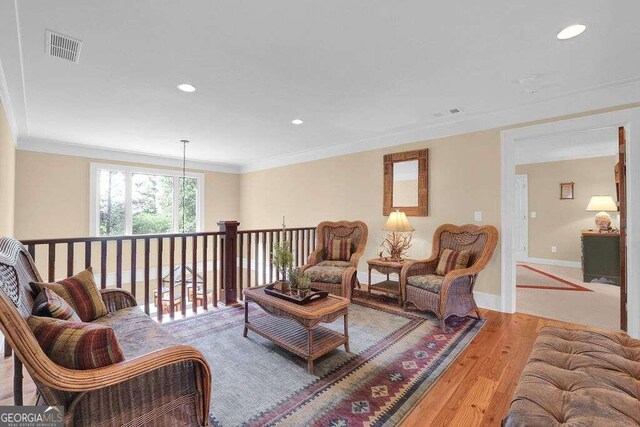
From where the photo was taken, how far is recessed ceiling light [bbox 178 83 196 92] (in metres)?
2.87

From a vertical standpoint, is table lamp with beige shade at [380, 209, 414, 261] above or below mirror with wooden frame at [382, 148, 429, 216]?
below

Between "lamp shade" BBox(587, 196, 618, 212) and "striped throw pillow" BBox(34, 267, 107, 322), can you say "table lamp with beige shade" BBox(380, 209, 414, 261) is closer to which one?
"striped throw pillow" BBox(34, 267, 107, 322)

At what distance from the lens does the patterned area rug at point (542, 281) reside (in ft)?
15.4

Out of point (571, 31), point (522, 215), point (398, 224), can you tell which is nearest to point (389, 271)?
point (398, 224)

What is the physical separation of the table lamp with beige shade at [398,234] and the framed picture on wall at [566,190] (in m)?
4.56

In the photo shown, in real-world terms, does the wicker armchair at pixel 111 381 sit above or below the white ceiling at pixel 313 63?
below

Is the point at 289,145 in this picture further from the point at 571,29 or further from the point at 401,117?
the point at 571,29

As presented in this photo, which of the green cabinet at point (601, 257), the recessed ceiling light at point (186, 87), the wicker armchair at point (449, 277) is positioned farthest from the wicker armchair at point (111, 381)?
the green cabinet at point (601, 257)

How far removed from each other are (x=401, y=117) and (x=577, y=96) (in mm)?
1785

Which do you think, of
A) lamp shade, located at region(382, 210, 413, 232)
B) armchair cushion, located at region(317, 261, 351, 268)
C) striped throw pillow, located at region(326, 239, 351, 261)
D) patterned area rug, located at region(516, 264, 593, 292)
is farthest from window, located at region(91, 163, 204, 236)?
patterned area rug, located at region(516, 264, 593, 292)

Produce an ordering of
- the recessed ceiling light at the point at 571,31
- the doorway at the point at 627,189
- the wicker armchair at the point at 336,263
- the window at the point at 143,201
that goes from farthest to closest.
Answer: the window at the point at 143,201
the wicker armchair at the point at 336,263
the doorway at the point at 627,189
the recessed ceiling light at the point at 571,31

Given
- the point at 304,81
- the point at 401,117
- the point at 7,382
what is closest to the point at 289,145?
the point at 401,117

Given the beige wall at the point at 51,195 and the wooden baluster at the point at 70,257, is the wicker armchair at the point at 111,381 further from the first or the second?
the beige wall at the point at 51,195

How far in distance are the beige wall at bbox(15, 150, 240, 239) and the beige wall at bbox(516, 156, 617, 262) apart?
30.4 ft
